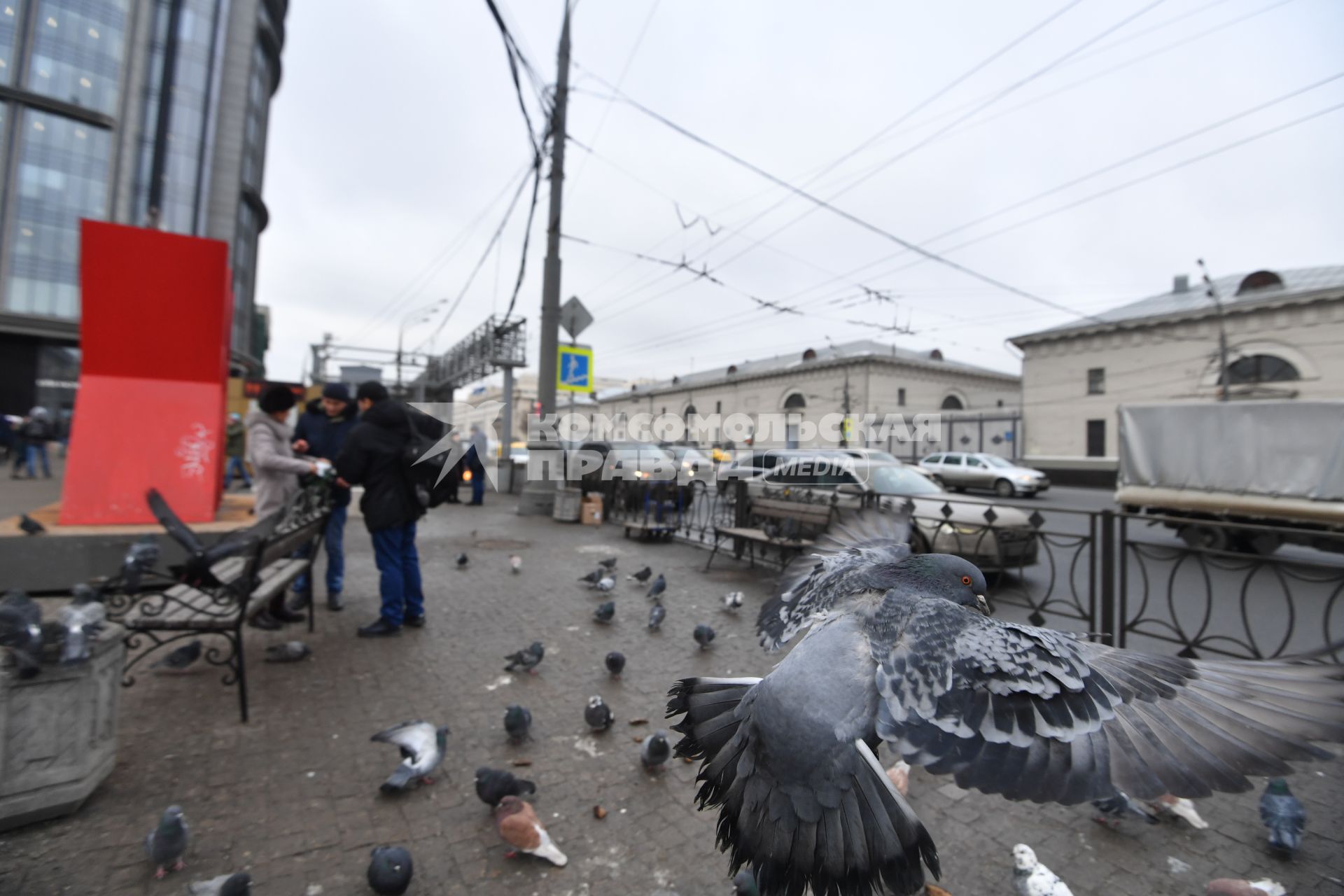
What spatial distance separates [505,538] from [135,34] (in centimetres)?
2023

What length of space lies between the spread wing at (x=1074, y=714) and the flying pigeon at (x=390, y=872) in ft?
5.53

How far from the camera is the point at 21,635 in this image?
81.5 inches

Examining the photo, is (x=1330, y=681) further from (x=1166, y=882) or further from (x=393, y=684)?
(x=393, y=684)

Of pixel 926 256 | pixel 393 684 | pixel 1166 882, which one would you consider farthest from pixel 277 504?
pixel 926 256

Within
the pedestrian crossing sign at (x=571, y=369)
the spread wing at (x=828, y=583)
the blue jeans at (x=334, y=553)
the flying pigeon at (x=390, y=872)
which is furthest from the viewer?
the pedestrian crossing sign at (x=571, y=369)

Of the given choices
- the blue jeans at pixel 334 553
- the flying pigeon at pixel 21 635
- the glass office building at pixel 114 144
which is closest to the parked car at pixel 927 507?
the flying pigeon at pixel 21 635

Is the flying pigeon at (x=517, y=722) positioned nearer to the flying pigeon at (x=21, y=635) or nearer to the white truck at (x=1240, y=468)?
the flying pigeon at (x=21, y=635)

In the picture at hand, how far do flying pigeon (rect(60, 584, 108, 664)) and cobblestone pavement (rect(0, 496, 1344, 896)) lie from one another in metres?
0.66

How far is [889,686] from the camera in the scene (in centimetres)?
133

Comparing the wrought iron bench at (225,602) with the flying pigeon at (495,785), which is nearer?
the flying pigeon at (495,785)

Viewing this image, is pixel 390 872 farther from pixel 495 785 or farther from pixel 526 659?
pixel 526 659

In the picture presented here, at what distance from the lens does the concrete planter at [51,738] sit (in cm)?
208

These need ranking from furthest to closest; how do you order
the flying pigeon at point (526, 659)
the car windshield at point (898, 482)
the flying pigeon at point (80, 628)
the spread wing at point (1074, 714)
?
the car windshield at point (898, 482)
the flying pigeon at point (526, 659)
the flying pigeon at point (80, 628)
the spread wing at point (1074, 714)

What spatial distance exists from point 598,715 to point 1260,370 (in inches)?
1316
